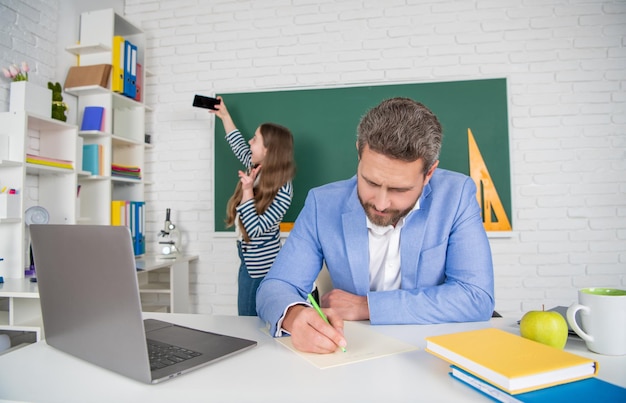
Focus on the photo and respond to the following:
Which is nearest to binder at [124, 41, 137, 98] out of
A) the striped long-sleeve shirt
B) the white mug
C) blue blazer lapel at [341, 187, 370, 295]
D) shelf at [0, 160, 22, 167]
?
shelf at [0, 160, 22, 167]

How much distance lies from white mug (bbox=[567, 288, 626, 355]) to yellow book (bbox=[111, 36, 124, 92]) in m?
2.94

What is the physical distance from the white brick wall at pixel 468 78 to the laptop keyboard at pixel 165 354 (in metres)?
2.28

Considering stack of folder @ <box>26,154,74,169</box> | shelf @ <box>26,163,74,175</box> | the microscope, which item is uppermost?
stack of folder @ <box>26,154,74,169</box>

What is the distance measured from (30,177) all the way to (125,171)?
614 mm

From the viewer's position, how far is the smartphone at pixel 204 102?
9.54ft

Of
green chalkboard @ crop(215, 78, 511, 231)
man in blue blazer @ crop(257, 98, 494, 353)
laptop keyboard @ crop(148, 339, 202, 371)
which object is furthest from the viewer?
green chalkboard @ crop(215, 78, 511, 231)

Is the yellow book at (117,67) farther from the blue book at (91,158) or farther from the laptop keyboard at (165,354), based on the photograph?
the laptop keyboard at (165,354)

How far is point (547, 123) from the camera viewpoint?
2859 millimetres

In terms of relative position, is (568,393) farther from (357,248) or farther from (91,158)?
(91,158)

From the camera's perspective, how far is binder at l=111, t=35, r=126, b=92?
2922mm

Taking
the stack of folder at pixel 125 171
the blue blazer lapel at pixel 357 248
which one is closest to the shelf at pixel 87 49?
the stack of folder at pixel 125 171

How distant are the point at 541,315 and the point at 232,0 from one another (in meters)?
3.09

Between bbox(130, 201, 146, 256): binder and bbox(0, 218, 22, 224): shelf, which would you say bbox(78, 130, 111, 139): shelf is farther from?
bbox(0, 218, 22, 224): shelf

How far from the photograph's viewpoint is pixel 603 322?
85 centimetres
